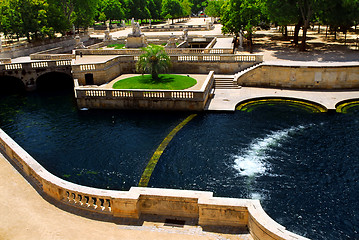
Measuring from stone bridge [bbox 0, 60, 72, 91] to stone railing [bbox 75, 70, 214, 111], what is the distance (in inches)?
440

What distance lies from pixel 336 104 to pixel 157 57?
701 inches

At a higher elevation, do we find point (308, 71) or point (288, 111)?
point (308, 71)

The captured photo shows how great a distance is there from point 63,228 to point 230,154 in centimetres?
→ 1202

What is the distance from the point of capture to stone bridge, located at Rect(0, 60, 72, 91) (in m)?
39.3

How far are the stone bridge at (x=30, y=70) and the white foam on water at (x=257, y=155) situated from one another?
89.9ft

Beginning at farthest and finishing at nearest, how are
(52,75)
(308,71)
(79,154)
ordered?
(52,75) → (308,71) → (79,154)

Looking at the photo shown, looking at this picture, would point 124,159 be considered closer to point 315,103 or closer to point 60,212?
point 60,212

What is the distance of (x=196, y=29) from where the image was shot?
82.6 meters

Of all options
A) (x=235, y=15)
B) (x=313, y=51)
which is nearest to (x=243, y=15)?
(x=235, y=15)

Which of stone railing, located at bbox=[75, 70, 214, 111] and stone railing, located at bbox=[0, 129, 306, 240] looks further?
stone railing, located at bbox=[75, 70, 214, 111]

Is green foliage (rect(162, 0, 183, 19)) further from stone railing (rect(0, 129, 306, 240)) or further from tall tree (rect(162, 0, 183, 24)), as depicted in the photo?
stone railing (rect(0, 129, 306, 240))

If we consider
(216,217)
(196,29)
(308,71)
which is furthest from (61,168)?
(196,29)

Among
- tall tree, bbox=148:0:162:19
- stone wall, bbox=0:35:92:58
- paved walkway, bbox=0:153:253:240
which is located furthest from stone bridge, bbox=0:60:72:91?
tall tree, bbox=148:0:162:19

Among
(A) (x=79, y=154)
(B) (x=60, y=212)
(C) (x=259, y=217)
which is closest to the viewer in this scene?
(C) (x=259, y=217)
